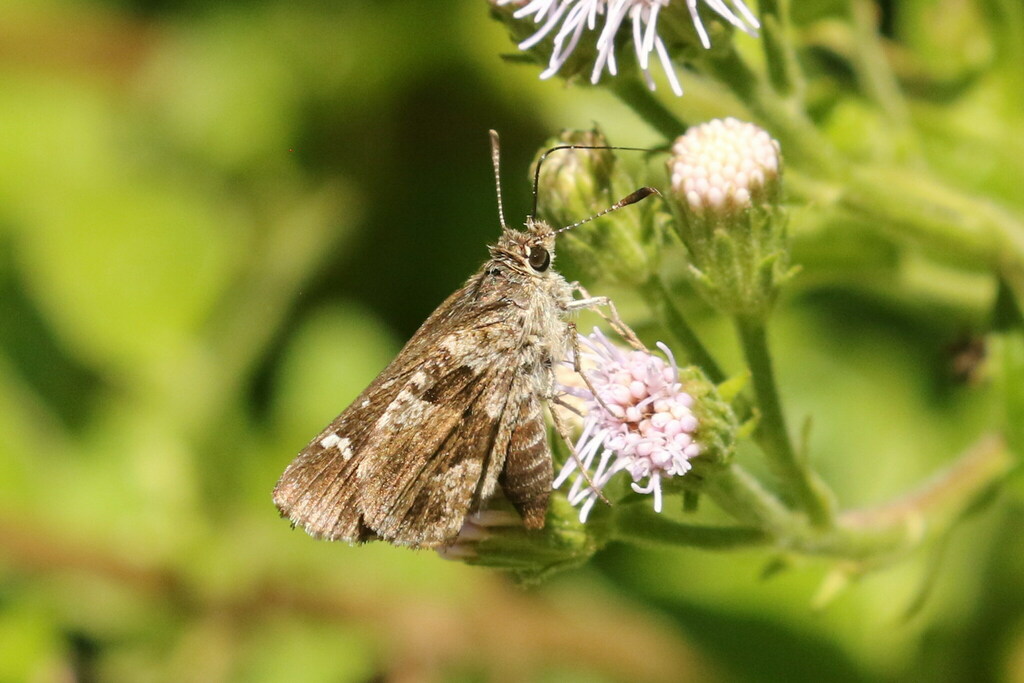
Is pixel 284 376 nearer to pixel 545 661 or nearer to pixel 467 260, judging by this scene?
pixel 467 260

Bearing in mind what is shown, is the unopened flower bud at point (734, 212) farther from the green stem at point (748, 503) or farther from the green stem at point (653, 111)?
the green stem at point (748, 503)

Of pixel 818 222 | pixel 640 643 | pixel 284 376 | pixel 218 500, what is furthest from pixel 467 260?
pixel 818 222

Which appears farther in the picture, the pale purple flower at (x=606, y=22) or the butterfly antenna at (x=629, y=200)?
the butterfly antenna at (x=629, y=200)

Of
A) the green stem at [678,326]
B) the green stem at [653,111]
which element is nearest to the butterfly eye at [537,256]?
the green stem at [678,326]

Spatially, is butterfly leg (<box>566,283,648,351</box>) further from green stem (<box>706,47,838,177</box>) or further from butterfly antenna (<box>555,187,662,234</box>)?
green stem (<box>706,47,838,177</box>)

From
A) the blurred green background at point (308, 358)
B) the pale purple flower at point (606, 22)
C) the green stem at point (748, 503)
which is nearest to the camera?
the pale purple flower at point (606, 22)

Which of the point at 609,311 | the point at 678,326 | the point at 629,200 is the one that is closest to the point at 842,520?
the point at 678,326
